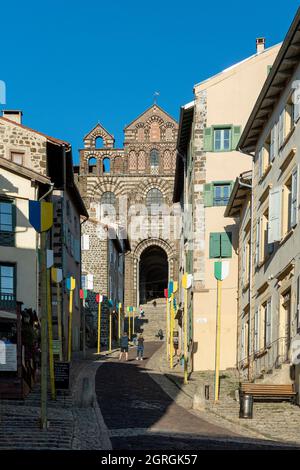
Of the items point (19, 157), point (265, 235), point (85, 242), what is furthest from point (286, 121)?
point (85, 242)

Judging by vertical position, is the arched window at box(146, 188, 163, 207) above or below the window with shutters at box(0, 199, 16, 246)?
above

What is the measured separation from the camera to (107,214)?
7156cm

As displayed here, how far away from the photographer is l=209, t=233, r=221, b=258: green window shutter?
31.9 m

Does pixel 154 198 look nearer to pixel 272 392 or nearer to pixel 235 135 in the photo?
pixel 235 135

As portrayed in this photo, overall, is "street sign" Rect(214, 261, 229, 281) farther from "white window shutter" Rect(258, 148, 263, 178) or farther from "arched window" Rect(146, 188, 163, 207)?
"arched window" Rect(146, 188, 163, 207)

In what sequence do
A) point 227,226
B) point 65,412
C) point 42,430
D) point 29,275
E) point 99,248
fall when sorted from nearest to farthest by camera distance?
1. point 42,430
2. point 65,412
3. point 29,275
4. point 227,226
5. point 99,248

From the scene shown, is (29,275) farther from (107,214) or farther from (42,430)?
(107,214)

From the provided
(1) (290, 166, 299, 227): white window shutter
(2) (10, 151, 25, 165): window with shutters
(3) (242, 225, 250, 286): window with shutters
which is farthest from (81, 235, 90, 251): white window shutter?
(1) (290, 166, 299, 227): white window shutter

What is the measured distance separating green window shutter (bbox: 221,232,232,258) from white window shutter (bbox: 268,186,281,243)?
11009 mm

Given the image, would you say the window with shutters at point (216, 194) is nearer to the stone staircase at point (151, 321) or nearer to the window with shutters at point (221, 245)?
the window with shutters at point (221, 245)

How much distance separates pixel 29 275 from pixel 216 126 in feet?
34.2

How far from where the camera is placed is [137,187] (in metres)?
72.3

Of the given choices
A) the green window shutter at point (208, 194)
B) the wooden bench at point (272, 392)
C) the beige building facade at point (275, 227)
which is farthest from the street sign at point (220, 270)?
the green window shutter at point (208, 194)

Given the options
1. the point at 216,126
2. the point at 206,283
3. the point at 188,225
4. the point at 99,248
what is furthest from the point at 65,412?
the point at 99,248
